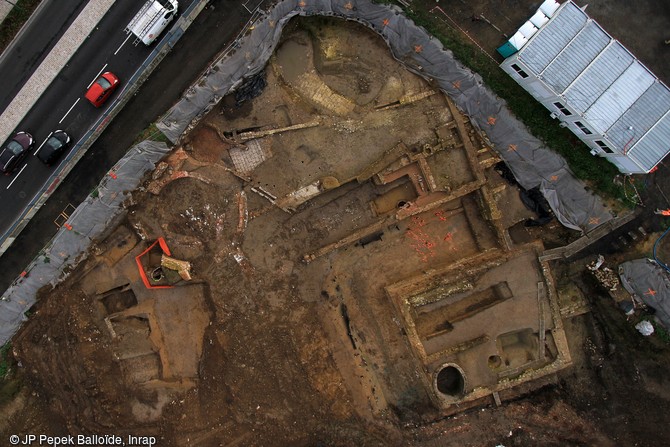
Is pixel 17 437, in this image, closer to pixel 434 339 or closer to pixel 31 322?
pixel 31 322

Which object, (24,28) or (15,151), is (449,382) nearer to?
(15,151)

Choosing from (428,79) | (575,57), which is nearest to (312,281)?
(428,79)

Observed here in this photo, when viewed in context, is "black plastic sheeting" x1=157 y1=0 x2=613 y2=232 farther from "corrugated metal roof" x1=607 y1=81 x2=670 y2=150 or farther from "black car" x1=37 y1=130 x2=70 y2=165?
"black car" x1=37 y1=130 x2=70 y2=165

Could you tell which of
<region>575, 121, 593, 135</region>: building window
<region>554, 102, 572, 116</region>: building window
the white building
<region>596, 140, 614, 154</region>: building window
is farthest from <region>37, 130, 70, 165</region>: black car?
<region>596, 140, 614, 154</region>: building window

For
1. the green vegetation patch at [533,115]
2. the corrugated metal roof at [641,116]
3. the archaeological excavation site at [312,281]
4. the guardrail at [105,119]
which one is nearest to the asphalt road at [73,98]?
the guardrail at [105,119]

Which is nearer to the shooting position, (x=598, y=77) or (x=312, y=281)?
(x=598, y=77)

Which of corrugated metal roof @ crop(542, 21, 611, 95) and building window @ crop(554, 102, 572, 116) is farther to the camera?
building window @ crop(554, 102, 572, 116)

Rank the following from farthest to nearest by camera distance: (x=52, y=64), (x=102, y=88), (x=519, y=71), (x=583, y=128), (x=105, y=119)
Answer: (x=52, y=64) → (x=105, y=119) → (x=102, y=88) → (x=519, y=71) → (x=583, y=128)
